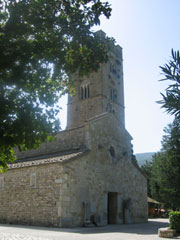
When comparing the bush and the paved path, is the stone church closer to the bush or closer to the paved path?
the paved path

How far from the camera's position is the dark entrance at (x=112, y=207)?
2155 centimetres

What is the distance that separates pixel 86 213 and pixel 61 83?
1049 centimetres

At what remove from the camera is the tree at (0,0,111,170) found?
8273 millimetres

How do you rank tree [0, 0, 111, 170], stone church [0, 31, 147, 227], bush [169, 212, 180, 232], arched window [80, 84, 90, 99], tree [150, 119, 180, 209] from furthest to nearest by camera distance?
1. arched window [80, 84, 90, 99]
2. tree [150, 119, 180, 209]
3. stone church [0, 31, 147, 227]
4. bush [169, 212, 180, 232]
5. tree [0, 0, 111, 170]

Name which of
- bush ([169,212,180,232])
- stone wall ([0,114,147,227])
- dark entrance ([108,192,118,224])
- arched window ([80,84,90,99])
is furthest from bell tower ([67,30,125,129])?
bush ([169,212,180,232])

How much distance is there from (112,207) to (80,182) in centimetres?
530

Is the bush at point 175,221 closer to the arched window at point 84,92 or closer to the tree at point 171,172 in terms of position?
the tree at point 171,172

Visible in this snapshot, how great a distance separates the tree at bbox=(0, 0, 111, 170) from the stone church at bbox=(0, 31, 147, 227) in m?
8.34

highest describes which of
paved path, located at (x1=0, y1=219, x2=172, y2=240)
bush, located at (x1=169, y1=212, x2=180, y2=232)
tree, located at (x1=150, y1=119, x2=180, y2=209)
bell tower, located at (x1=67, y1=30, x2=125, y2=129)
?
bell tower, located at (x1=67, y1=30, x2=125, y2=129)

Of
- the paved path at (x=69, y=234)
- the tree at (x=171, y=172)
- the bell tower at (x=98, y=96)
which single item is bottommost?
the paved path at (x=69, y=234)

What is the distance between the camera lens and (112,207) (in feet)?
71.9

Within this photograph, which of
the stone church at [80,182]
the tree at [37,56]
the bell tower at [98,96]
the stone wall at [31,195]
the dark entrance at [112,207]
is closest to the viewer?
the tree at [37,56]

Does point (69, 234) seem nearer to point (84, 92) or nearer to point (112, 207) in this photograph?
point (112, 207)

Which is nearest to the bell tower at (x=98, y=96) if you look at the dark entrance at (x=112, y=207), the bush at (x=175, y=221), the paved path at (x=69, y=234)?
the dark entrance at (x=112, y=207)
